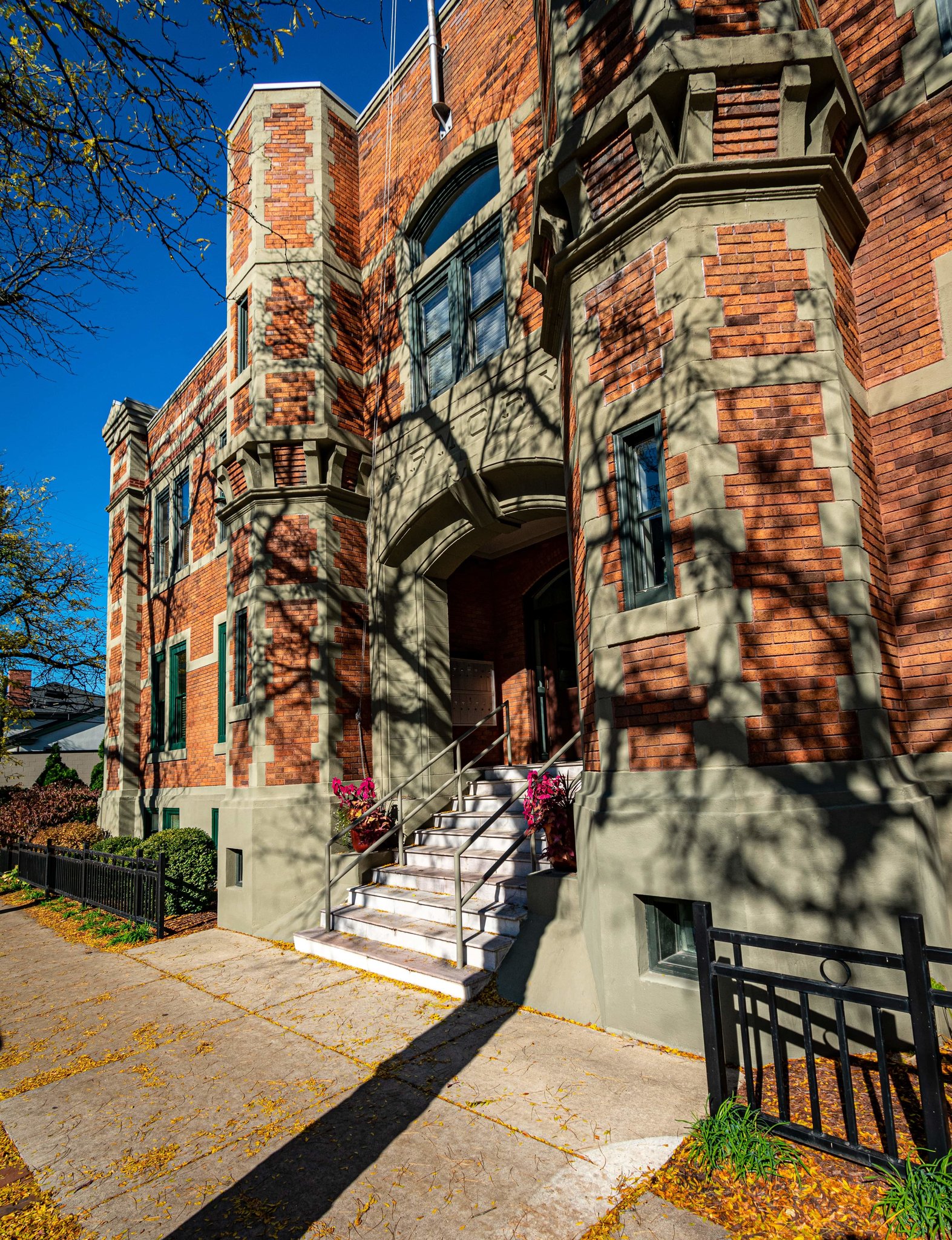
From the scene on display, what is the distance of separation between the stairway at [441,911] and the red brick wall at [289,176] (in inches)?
362

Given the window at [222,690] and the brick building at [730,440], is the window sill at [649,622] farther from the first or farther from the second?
the window at [222,690]

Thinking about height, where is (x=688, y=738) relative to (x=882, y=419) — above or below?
below

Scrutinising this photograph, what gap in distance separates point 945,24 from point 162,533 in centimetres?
1651

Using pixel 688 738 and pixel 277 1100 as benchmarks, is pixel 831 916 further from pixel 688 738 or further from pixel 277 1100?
pixel 277 1100

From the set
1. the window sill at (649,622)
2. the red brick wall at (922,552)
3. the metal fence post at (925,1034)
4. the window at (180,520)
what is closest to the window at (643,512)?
the window sill at (649,622)

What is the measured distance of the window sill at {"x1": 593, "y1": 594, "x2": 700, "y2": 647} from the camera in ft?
16.8

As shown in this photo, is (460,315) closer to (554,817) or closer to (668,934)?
(554,817)

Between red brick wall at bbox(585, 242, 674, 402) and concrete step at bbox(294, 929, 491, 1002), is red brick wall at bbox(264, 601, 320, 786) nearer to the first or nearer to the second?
concrete step at bbox(294, 929, 491, 1002)

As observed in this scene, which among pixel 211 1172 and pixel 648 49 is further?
pixel 648 49

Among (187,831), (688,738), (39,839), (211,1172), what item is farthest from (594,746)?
(39,839)

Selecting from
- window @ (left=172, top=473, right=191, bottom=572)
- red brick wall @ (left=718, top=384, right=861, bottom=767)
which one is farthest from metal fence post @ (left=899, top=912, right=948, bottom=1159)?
window @ (left=172, top=473, right=191, bottom=572)

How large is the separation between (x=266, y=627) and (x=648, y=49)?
795 centimetres

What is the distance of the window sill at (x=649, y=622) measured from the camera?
513cm

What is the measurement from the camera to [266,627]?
10.4m
